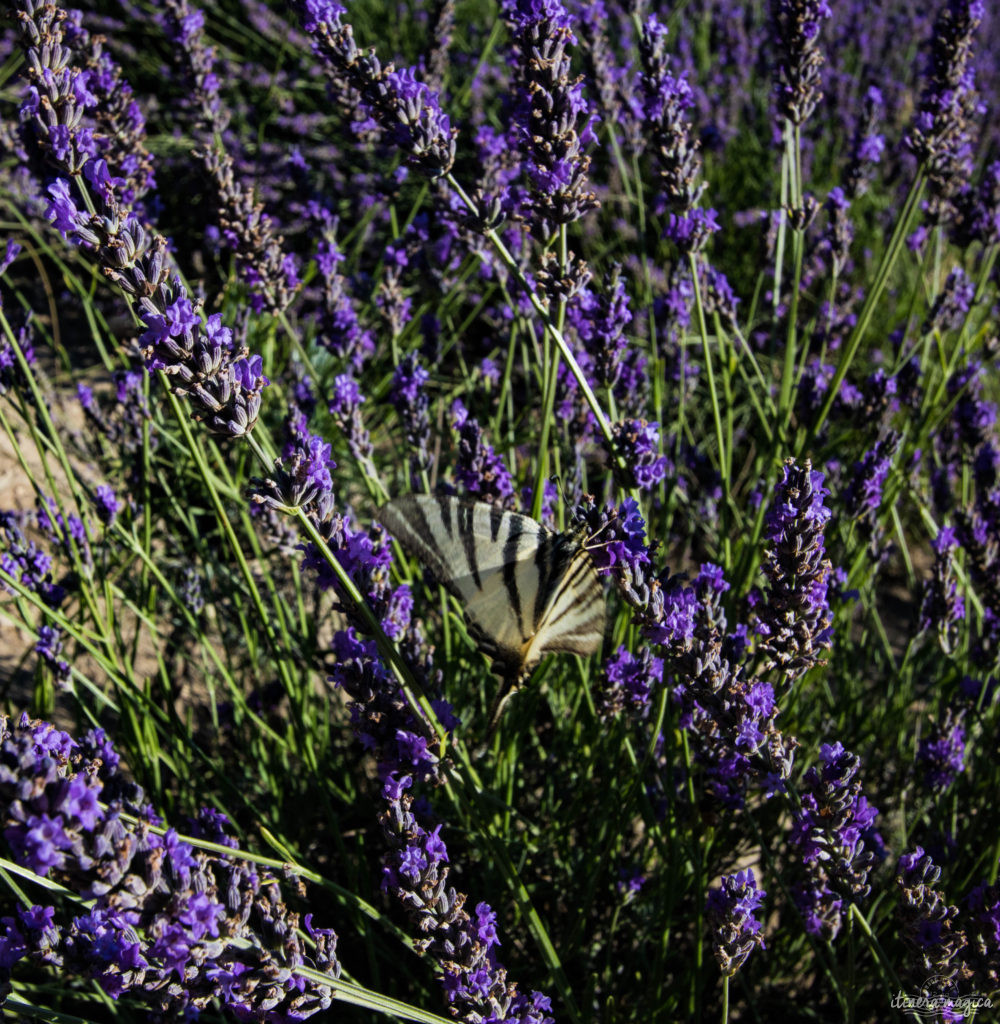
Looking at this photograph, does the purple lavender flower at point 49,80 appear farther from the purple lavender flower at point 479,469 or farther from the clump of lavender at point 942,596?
the clump of lavender at point 942,596

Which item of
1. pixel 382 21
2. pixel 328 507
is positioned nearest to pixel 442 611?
pixel 328 507

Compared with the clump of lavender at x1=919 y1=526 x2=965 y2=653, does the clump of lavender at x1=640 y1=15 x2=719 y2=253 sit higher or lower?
higher

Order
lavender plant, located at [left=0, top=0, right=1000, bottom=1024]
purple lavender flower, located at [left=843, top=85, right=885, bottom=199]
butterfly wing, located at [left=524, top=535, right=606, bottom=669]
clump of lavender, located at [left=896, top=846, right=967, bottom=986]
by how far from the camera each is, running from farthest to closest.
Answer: purple lavender flower, located at [left=843, top=85, right=885, bottom=199] → butterfly wing, located at [left=524, top=535, right=606, bottom=669] → clump of lavender, located at [left=896, top=846, right=967, bottom=986] → lavender plant, located at [left=0, top=0, right=1000, bottom=1024]

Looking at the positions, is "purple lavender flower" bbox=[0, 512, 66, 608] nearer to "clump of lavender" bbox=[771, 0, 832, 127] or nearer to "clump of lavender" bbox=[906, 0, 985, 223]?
"clump of lavender" bbox=[771, 0, 832, 127]

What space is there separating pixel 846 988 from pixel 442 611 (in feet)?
3.94

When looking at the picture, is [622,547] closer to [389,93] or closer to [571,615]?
[571,615]

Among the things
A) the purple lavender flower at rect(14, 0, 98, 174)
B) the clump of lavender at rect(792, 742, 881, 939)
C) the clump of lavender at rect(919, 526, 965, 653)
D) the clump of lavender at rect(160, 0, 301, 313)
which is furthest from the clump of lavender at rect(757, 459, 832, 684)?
the clump of lavender at rect(160, 0, 301, 313)

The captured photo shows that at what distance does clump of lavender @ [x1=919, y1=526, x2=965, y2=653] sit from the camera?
6.68 ft

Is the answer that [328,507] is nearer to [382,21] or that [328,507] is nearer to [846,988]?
[846,988]

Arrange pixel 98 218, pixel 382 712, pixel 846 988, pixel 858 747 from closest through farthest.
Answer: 1. pixel 98 218
2. pixel 382 712
3. pixel 846 988
4. pixel 858 747

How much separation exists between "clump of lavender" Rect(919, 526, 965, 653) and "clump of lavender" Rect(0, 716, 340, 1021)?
5.34 ft

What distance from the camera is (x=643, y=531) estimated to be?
137 centimetres

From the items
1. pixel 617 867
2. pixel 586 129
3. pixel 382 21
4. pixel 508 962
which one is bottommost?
pixel 508 962

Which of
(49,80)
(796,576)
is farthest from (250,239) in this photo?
(796,576)
